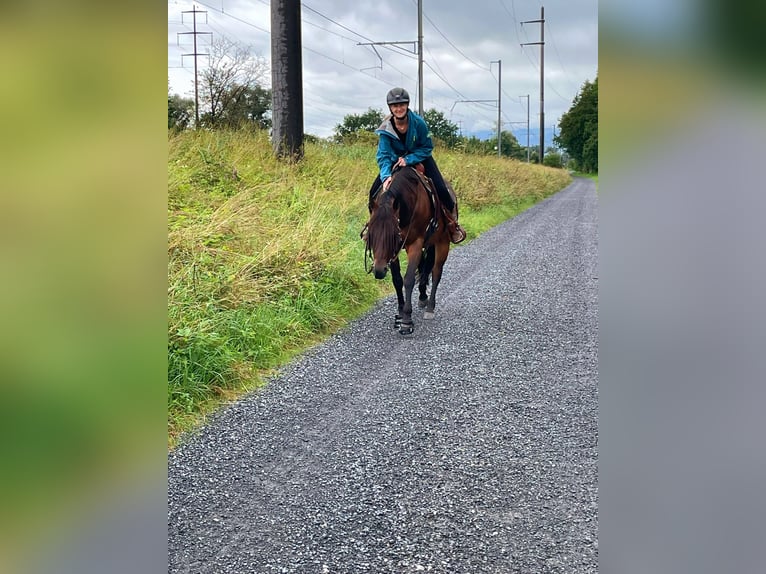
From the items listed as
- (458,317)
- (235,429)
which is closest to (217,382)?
(235,429)

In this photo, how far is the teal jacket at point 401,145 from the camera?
557 centimetres

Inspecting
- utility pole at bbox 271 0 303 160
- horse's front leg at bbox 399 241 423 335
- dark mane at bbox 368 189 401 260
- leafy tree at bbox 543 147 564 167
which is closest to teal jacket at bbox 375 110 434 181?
dark mane at bbox 368 189 401 260

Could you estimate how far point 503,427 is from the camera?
3.49 m

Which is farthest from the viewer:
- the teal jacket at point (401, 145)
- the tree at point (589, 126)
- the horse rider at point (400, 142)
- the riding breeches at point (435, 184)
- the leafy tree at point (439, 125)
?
the leafy tree at point (439, 125)

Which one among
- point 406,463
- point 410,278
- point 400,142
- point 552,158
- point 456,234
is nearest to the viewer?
point 406,463

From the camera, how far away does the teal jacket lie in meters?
5.57

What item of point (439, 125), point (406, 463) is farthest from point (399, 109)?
point (439, 125)

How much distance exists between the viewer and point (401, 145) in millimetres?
5703

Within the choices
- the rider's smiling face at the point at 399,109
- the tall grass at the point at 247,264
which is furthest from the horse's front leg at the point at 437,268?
the rider's smiling face at the point at 399,109

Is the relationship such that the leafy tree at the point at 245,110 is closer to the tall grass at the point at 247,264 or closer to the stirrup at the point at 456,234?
the tall grass at the point at 247,264

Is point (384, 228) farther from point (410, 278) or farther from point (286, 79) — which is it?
point (286, 79)

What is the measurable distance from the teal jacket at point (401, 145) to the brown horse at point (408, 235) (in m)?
0.18
